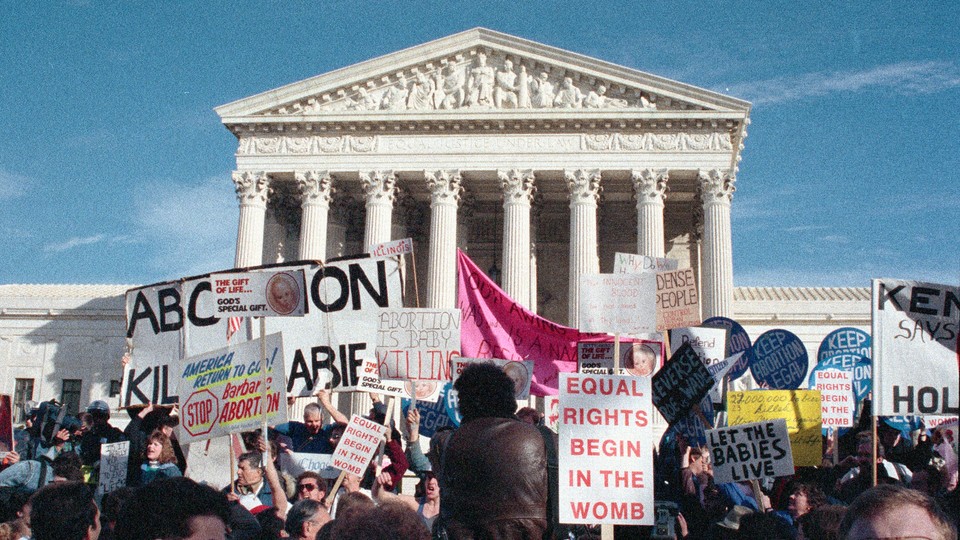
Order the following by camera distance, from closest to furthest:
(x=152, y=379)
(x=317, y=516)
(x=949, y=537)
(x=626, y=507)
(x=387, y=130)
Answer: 1. (x=949, y=537)
2. (x=317, y=516)
3. (x=626, y=507)
4. (x=152, y=379)
5. (x=387, y=130)

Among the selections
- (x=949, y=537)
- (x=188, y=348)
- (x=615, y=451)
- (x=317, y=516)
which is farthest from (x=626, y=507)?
(x=188, y=348)

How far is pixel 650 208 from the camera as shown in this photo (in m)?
36.5

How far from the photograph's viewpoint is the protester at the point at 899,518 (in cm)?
316

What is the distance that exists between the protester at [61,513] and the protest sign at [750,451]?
239 inches

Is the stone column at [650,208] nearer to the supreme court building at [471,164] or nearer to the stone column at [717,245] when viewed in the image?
the supreme court building at [471,164]

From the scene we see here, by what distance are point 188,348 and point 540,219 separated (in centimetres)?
3128

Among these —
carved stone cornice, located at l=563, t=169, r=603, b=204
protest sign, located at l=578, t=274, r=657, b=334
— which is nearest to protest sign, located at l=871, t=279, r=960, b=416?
protest sign, located at l=578, t=274, r=657, b=334

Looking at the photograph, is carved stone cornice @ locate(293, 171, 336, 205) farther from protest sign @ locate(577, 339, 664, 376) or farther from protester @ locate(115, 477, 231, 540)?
protester @ locate(115, 477, 231, 540)

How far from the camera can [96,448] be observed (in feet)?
43.8

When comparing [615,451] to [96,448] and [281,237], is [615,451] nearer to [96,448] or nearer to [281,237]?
[96,448]

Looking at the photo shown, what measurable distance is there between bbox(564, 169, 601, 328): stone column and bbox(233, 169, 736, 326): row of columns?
39 millimetres

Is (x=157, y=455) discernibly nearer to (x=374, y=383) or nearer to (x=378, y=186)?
(x=374, y=383)

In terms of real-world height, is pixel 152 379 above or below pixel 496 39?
below

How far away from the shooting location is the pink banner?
17.1 meters
